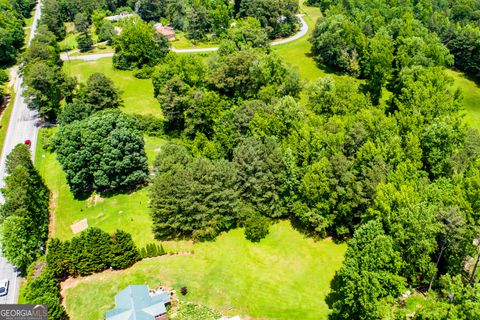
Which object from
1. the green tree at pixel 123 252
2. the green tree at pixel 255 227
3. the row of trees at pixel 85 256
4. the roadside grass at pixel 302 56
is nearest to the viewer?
the row of trees at pixel 85 256

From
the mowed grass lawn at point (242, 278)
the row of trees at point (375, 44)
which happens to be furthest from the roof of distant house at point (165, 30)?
the mowed grass lawn at point (242, 278)

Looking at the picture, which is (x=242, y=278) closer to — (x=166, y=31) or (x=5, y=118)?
(x=5, y=118)

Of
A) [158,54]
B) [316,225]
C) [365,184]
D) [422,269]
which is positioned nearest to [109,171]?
[316,225]

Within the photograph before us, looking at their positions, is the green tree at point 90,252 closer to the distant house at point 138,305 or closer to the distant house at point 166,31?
the distant house at point 138,305

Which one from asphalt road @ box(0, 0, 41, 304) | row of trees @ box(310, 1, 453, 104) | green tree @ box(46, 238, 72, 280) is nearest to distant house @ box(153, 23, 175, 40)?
row of trees @ box(310, 1, 453, 104)

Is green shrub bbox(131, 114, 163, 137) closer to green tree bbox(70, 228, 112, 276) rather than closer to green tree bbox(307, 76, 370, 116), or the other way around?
green tree bbox(307, 76, 370, 116)

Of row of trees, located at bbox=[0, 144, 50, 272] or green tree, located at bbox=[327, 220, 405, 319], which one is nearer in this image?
green tree, located at bbox=[327, 220, 405, 319]

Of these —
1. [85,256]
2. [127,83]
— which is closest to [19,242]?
[85,256]
